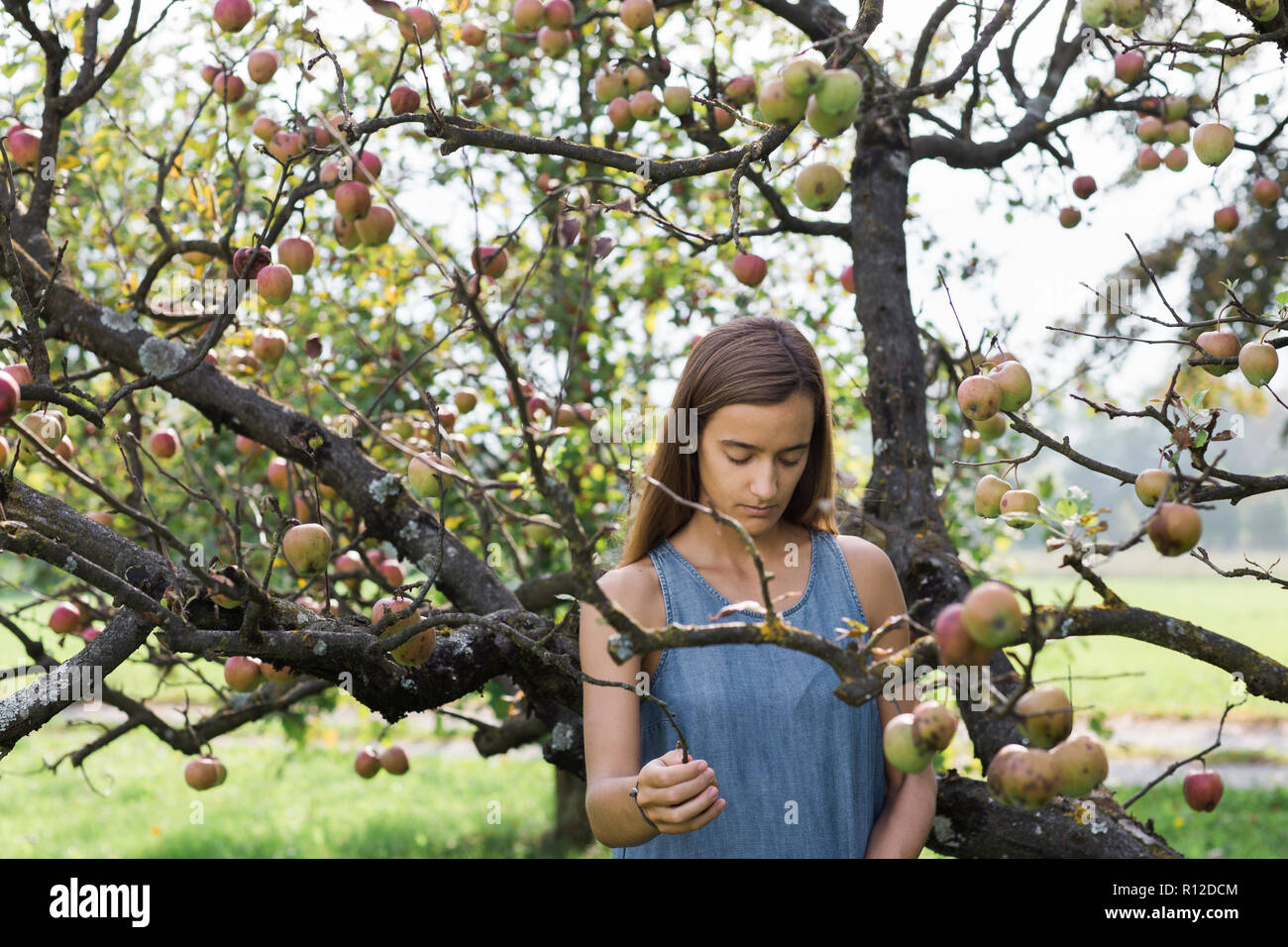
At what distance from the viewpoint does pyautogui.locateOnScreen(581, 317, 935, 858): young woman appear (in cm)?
181

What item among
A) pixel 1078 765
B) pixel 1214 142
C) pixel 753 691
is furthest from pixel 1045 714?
pixel 1214 142

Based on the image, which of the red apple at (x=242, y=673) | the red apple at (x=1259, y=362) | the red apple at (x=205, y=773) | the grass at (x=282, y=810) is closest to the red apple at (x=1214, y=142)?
the red apple at (x=1259, y=362)

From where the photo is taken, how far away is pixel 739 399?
6.06 ft

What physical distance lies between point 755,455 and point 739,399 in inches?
3.9

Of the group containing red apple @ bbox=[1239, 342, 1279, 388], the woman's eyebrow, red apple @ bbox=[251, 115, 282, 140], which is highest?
red apple @ bbox=[251, 115, 282, 140]

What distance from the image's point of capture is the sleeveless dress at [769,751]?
184cm

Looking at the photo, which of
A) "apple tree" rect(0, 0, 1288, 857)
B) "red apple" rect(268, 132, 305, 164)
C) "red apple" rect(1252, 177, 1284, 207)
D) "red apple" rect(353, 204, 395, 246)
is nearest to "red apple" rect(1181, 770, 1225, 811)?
"apple tree" rect(0, 0, 1288, 857)

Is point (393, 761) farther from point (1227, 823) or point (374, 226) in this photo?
point (1227, 823)

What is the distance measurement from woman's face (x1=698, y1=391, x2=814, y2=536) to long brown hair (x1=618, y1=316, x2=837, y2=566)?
0.03m

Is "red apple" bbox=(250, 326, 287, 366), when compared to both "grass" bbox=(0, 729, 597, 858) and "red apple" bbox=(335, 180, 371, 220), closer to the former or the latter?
"red apple" bbox=(335, 180, 371, 220)

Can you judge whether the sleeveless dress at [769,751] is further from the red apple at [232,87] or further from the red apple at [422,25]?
the red apple at [232,87]

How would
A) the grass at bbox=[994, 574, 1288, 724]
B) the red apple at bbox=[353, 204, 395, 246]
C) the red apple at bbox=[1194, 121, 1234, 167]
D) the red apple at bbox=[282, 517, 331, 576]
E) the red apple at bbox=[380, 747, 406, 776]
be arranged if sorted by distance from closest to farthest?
the red apple at bbox=[282, 517, 331, 576], the red apple at bbox=[1194, 121, 1234, 167], the red apple at bbox=[353, 204, 395, 246], the red apple at bbox=[380, 747, 406, 776], the grass at bbox=[994, 574, 1288, 724]
